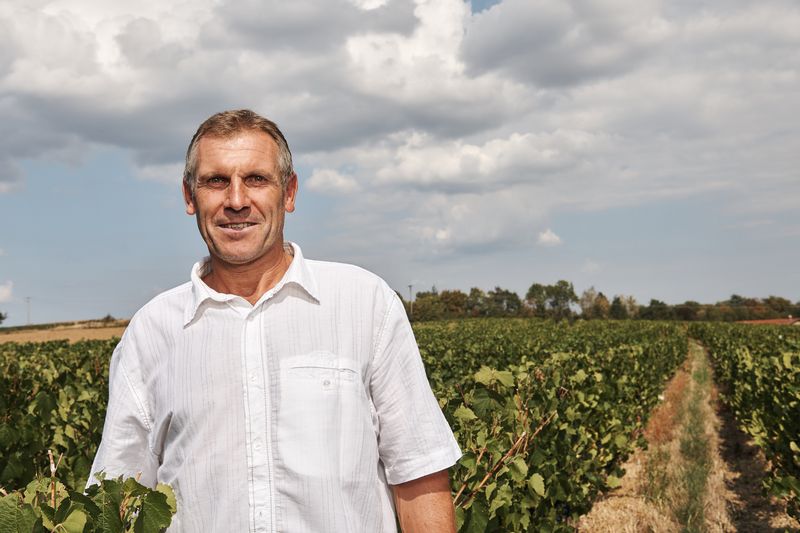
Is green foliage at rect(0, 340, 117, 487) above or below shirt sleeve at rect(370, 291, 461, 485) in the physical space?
below

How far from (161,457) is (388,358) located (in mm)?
856

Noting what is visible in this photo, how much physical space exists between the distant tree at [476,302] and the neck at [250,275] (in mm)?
121310

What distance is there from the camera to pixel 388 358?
2.12 meters

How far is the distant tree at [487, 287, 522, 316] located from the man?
127001 mm

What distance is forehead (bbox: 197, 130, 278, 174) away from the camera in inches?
83.3

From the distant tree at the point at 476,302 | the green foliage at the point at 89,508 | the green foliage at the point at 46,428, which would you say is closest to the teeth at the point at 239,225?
the green foliage at the point at 89,508

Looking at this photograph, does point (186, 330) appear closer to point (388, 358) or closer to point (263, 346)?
point (263, 346)

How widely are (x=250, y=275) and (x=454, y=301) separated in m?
117

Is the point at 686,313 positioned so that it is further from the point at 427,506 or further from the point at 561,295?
the point at 427,506

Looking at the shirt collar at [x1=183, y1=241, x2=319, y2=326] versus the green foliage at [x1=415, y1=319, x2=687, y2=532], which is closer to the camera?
the shirt collar at [x1=183, y1=241, x2=319, y2=326]

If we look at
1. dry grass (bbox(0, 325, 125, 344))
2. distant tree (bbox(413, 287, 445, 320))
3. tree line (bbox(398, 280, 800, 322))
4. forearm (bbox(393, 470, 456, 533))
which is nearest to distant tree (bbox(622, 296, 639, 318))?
tree line (bbox(398, 280, 800, 322))

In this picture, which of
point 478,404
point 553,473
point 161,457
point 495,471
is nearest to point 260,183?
point 161,457

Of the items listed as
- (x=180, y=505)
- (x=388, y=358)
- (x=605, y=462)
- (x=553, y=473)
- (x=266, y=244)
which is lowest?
(x=605, y=462)

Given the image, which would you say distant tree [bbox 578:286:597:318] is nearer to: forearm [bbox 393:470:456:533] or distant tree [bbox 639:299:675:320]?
distant tree [bbox 639:299:675:320]
